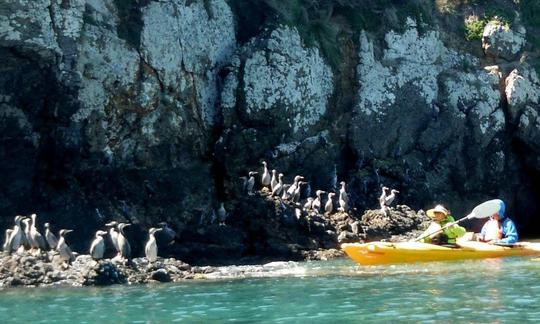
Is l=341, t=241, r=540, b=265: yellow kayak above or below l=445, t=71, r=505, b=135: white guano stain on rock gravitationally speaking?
below

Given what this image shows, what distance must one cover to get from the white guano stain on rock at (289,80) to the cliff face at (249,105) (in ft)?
0.17

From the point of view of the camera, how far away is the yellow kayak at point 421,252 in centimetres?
2406

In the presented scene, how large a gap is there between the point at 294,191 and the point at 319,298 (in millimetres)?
13258

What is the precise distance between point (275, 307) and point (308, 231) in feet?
42.3

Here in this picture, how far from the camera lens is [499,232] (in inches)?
1011

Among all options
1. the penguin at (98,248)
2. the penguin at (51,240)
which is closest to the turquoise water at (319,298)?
the penguin at (98,248)

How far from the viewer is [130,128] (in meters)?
30.2

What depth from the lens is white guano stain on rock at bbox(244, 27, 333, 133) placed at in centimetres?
3344

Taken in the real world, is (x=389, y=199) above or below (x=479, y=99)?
below

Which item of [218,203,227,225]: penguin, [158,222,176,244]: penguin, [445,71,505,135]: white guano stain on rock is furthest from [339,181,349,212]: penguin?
[445,71,505,135]: white guano stain on rock

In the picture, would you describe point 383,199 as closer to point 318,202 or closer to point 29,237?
point 318,202

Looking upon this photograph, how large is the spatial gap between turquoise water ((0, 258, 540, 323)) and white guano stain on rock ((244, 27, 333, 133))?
35.8ft

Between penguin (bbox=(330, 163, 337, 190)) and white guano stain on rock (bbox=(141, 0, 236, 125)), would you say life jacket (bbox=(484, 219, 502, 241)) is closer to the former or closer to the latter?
penguin (bbox=(330, 163, 337, 190))

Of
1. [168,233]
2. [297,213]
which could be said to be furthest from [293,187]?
[168,233]
